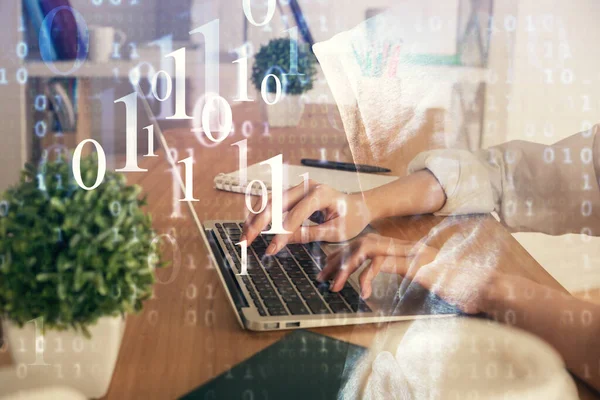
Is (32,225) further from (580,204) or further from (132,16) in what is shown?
(580,204)

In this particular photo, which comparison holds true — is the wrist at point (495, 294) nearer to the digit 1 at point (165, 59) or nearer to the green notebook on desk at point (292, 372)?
the green notebook on desk at point (292, 372)

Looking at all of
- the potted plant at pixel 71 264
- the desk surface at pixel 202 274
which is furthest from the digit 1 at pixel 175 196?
the potted plant at pixel 71 264

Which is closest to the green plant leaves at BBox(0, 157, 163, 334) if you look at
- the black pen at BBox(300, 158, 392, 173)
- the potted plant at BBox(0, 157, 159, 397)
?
the potted plant at BBox(0, 157, 159, 397)

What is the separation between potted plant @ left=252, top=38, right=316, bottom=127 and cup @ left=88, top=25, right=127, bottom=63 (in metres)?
0.09

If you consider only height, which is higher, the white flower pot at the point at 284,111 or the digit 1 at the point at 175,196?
the white flower pot at the point at 284,111

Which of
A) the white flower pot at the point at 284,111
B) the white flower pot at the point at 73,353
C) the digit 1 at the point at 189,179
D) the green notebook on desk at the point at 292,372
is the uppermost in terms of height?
the white flower pot at the point at 284,111

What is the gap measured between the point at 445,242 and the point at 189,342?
17cm

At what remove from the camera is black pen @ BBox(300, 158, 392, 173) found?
402mm

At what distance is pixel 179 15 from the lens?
350 millimetres

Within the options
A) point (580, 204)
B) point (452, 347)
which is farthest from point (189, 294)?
point (580, 204)

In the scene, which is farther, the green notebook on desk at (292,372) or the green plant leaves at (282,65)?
the green plant leaves at (282,65)

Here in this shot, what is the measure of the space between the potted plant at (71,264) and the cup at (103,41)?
119 millimetres

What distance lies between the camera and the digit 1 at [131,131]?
313mm

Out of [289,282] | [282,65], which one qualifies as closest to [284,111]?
[282,65]
